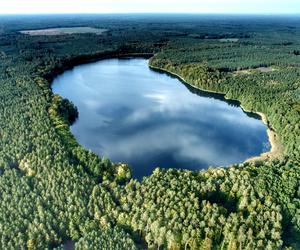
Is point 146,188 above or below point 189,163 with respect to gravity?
above

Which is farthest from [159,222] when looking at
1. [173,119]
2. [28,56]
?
[28,56]

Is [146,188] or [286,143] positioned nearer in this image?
[146,188]

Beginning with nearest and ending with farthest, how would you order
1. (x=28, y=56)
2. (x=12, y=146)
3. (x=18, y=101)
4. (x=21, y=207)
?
(x=21, y=207)
(x=12, y=146)
(x=18, y=101)
(x=28, y=56)

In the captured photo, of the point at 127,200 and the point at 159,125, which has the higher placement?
the point at 127,200

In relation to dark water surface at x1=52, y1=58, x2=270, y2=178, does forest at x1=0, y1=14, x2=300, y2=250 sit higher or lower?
higher

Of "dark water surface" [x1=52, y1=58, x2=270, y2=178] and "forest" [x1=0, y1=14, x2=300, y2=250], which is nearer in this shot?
"forest" [x1=0, y1=14, x2=300, y2=250]

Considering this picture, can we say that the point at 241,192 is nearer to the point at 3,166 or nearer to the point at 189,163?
the point at 189,163

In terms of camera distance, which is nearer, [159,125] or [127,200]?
[127,200]

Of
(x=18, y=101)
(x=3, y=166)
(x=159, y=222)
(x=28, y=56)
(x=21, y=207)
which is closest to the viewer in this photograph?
(x=159, y=222)
